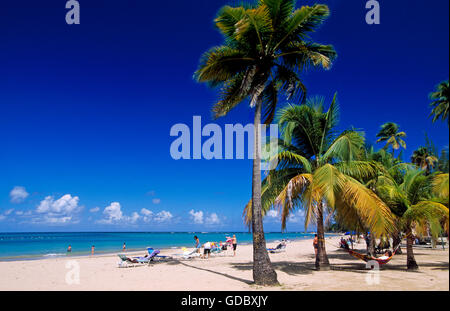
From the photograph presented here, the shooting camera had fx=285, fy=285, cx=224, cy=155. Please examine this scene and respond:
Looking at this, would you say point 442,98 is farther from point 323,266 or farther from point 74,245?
point 74,245

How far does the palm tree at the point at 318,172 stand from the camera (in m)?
9.06

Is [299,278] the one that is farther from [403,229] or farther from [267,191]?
[403,229]

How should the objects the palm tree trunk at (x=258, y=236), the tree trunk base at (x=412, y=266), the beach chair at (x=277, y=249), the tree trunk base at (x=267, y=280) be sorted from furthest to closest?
the beach chair at (x=277, y=249), the tree trunk base at (x=412, y=266), the palm tree trunk at (x=258, y=236), the tree trunk base at (x=267, y=280)

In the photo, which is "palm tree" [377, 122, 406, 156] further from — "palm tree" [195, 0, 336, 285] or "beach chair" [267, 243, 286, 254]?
"palm tree" [195, 0, 336, 285]

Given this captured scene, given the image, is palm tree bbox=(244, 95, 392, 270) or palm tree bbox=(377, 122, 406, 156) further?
palm tree bbox=(377, 122, 406, 156)

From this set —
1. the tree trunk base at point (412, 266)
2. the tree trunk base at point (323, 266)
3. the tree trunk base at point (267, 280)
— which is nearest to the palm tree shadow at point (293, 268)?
the tree trunk base at point (323, 266)

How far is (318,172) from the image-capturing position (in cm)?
942

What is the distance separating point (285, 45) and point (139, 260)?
12.5 m

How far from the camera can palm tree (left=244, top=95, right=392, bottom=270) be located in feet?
29.7

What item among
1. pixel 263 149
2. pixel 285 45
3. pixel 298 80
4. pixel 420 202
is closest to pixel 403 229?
pixel 420 202

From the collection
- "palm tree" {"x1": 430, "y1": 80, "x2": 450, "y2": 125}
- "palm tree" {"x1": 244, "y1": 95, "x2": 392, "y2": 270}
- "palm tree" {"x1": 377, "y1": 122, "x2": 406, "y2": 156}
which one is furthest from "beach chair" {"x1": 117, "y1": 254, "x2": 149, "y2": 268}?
"palm tree" {"x1": 377, "y1": 122, "x2": 406, "y2": 156}

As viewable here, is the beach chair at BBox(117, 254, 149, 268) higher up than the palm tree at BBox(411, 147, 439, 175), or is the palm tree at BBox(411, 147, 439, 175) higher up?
the palm tree at BBox(411, 147, 439, 175)

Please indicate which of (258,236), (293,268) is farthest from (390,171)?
(258,236)

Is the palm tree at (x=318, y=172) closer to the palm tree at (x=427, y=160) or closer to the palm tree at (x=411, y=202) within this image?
the palm tree at (x=411, y=202)
